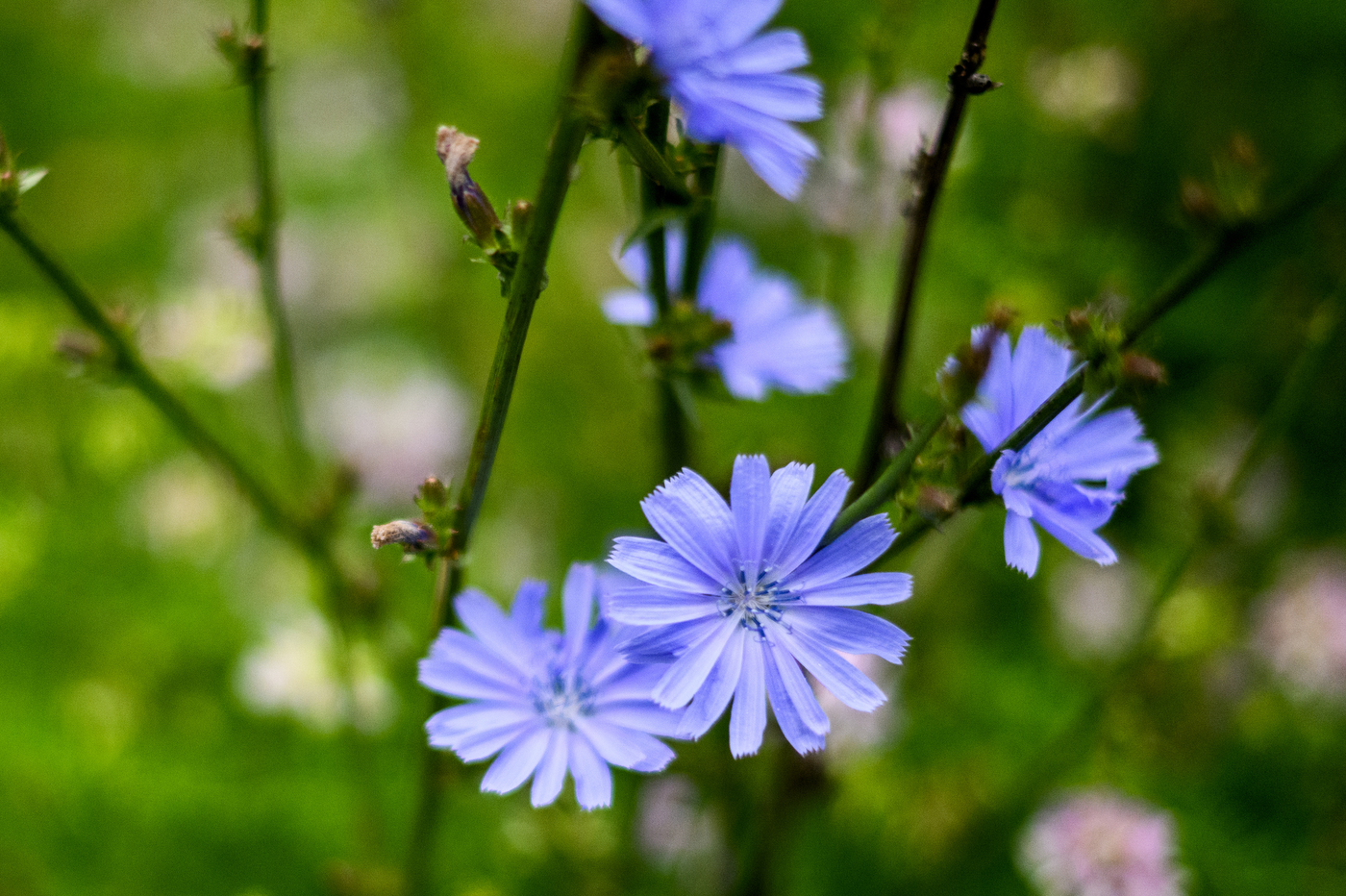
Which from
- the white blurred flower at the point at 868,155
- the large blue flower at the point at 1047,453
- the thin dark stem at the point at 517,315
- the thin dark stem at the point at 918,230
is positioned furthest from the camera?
the white blurred flower at the point at 868,155

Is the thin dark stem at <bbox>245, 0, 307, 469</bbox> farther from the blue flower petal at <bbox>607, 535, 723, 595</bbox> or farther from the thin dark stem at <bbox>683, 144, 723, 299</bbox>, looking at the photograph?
the blue flower petal at <bbox>607, 535, 723, 595</bbox>

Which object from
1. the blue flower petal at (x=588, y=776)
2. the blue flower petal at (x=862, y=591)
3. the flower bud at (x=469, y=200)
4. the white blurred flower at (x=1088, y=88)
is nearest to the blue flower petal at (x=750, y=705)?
the blue flower petal at (x=862, y=591)

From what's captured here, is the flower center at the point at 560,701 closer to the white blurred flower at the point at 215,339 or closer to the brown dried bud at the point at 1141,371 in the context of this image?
the brown dried bud at the point at 1141,371

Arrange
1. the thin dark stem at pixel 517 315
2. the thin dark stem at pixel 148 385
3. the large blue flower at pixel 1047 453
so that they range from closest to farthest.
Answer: the thin dark stem at pixel 517 315, the large blue flower at pixel 1047 453, the thin dark stem at pixel 148 385

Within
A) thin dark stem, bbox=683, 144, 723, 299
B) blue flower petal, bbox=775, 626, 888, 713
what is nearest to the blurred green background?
thin dark stem, bbox=683, 144, 723, 299

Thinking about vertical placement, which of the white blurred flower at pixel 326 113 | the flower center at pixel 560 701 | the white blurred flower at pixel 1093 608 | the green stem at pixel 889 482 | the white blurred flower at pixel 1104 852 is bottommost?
the flower center at pixel 560 701

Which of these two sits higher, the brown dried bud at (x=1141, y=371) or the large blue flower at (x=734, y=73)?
the large blue flower at (x=734, y=73)

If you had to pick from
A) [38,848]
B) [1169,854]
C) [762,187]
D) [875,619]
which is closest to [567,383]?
[762,187]
